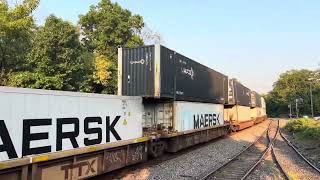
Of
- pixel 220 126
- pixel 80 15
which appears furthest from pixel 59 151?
pixel 80 15

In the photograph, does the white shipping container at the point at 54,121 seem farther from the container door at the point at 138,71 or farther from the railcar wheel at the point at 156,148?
the container door at the point at 138,71

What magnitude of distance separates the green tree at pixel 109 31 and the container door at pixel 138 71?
17951 mm

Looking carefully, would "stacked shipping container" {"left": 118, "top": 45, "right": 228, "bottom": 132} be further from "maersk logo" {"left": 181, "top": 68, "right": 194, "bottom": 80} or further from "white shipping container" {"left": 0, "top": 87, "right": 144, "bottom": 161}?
"white shipping container" {"left": 0, "top": 87, "right": 144, "bottom": 161}

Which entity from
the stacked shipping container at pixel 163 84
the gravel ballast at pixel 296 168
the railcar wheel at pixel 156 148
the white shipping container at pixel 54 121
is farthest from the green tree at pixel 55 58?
the gravel ballast at pixel 296 168

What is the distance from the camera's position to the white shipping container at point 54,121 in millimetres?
7242

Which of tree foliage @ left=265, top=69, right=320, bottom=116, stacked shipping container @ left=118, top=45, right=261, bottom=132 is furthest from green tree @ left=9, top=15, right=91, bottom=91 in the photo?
tree foliage @ left=265, top=69, right=320, bottom=116

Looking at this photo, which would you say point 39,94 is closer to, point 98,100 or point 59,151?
point 59,151

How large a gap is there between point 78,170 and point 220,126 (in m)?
15.5

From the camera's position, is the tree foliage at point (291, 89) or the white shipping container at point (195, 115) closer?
the white shipping container at point (195, 115)

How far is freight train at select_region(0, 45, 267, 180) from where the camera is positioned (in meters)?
7.46

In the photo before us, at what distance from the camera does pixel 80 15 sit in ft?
139

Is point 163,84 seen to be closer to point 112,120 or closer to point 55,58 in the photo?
point 112,120

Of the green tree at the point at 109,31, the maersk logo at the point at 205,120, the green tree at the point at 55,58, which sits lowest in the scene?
the maersk logo at the point at 205,120

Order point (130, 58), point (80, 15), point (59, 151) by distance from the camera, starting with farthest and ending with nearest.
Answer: point (80, 15) < point (130, 58) < point (59, 151)
